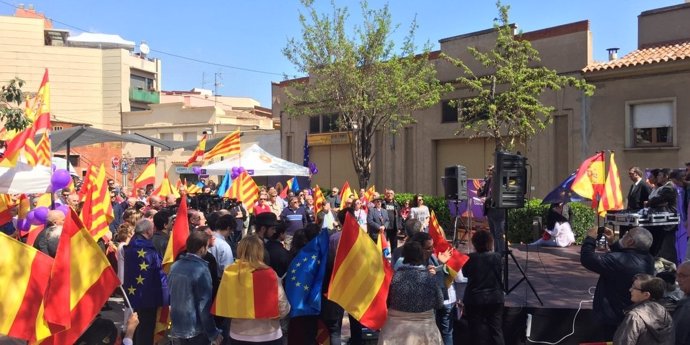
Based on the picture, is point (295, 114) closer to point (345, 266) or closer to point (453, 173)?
point (453, 173)

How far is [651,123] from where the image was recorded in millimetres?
19938

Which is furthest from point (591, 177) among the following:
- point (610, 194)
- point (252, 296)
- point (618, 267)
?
point (252, 296)

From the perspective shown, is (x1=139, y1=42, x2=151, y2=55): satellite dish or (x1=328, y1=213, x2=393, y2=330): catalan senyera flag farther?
(x1=139, y1=42, x2=151, y2=55): satellite dish

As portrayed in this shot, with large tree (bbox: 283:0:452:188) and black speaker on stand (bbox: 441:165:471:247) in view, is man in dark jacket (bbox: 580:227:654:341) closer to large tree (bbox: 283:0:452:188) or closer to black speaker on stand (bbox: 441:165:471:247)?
black speaker on stand (bbox: 441:165:471:247)

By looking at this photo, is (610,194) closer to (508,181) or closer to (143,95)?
(508,181)

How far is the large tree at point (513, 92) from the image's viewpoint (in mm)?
19812

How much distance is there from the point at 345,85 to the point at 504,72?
613 cm

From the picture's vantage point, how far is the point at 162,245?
7.12m

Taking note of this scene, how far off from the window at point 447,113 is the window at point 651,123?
265 inches

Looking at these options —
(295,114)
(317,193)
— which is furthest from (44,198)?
(295,114)

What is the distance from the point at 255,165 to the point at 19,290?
15063mm

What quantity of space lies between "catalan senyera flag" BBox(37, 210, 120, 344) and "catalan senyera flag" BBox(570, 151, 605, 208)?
892 cm

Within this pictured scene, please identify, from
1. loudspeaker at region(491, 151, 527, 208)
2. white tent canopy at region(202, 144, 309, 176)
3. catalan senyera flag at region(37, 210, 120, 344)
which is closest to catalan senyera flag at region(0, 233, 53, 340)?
catalan senyera flag at region(37, 210, 120, 344)

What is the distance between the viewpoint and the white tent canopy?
754 inches
